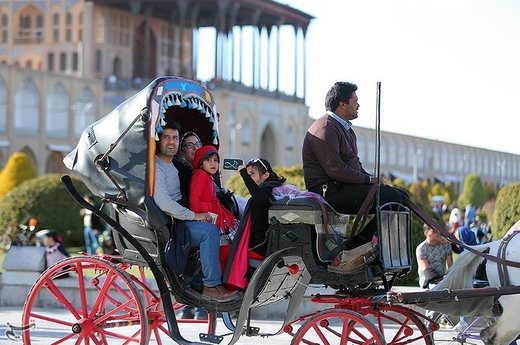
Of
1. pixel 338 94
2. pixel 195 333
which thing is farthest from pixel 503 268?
pixel 195 333

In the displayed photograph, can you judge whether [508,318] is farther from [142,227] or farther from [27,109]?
[27,109]

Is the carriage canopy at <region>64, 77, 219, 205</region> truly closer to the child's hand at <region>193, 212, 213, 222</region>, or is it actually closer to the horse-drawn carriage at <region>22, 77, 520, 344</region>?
the horse-drawn carriage at <region>22, 77, 520, 344</region>

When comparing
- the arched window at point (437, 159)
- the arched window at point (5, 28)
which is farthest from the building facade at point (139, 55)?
the arched window at point (437, 159)

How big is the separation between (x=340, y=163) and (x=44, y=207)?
14.7 metres

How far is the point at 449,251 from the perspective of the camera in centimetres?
864

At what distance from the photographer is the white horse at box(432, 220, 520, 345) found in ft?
18.7

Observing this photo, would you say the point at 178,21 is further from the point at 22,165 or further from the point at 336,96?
the point at 336,96

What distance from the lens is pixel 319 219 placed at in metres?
5.88

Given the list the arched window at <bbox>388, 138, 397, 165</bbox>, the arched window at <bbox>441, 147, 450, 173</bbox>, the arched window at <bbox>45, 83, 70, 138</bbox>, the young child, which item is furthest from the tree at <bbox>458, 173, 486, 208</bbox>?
the young child

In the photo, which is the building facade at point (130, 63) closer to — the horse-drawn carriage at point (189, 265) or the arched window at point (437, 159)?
the arched window at point (437, 159)

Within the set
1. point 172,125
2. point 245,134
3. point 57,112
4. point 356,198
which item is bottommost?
point 356,198

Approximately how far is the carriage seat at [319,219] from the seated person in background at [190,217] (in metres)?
0.41

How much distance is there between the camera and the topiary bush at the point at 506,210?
12.7 m

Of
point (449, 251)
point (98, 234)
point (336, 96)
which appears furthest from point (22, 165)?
point (336, 96)
